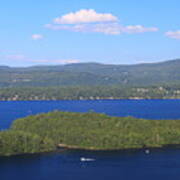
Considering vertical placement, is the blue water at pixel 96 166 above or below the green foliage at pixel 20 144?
below

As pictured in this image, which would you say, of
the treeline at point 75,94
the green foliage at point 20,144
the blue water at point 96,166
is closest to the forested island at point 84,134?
the green foliage at point 20,144

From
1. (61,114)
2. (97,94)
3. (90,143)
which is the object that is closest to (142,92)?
(97,94)

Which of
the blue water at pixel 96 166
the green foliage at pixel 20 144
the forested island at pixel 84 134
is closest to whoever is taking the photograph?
the blue water at pixel 96 166

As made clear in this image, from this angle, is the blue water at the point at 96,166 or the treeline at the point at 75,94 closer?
the blue water at the point at 96,166

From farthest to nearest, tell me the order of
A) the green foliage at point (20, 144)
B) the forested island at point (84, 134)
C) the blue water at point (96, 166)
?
the forested island at point (84, 134) → the green foliage at point (20, 144) → the blue water at point (96, 166)

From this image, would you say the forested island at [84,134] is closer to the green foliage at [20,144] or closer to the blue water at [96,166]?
the green foliage at [20,144]

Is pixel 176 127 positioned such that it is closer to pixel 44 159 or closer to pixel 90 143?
pixel 90 143

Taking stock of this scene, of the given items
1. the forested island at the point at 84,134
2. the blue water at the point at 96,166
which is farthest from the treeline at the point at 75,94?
the blue water at the point at 96,166

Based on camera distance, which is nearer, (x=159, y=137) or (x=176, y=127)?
(x=159, y=137)

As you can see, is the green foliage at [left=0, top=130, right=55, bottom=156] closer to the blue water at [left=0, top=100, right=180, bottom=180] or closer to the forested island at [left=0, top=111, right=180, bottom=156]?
the forested island at [left=0, top=111, right=180, bottom=156]
